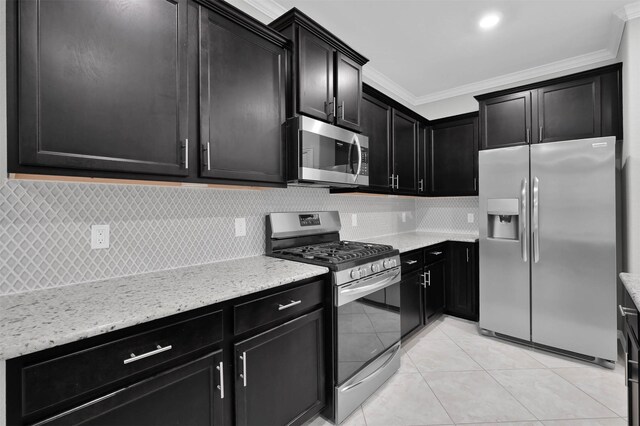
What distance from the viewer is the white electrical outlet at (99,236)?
1440 millimetres

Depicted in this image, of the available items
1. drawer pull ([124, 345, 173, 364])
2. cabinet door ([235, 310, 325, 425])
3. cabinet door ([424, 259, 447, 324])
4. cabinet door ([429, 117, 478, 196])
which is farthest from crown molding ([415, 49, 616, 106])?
drawer pull ([124, 345, 173, 364])

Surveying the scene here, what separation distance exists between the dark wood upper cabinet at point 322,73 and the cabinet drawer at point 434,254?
1516 millimetres

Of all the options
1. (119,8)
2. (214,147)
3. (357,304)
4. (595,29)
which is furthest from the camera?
(595,29)

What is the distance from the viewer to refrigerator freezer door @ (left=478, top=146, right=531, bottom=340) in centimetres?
276

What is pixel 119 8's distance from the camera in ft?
4.01

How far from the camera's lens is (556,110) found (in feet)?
8.93

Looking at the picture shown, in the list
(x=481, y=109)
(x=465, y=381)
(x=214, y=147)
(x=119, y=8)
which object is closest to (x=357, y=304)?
(x=465, y=381)

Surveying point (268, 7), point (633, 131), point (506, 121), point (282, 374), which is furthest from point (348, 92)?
point (633, 131)

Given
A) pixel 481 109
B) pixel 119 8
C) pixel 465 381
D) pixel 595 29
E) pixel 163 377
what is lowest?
pixel 465 381

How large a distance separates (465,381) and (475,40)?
2.99m

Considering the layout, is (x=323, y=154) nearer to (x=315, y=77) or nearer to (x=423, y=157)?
(x=315, y=77)

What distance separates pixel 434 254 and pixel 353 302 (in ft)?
5.43

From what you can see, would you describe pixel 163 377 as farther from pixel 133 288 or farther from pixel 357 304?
pixel 357 304

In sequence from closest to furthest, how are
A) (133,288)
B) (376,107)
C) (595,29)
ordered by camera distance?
(133,288) → (595,29) → (376,107)
